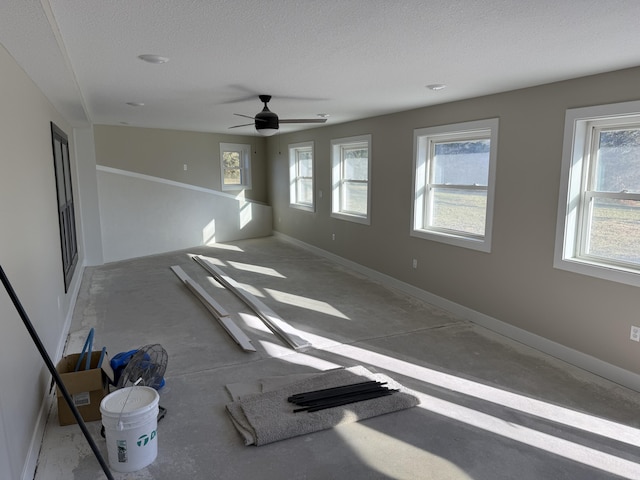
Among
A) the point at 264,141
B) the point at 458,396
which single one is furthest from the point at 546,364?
the point at 264,141

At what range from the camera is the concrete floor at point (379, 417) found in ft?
7.55

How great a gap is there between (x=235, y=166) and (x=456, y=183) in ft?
18.6

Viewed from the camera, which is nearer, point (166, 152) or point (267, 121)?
point (267, 121)

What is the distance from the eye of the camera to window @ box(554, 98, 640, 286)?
3221 mm

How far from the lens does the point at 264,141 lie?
9742 millimetres

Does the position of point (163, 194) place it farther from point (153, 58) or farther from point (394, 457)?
point (394, 457)

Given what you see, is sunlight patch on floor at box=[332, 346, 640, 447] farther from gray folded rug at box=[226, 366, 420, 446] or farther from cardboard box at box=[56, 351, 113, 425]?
cardboard box at box=[56, 351, 113, 425]

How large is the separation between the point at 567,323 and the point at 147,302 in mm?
4403

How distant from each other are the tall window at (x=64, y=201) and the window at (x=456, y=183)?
3971mm

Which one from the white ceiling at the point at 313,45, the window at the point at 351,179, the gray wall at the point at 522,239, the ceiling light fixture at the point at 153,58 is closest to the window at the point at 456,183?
Answer: the gray wall at the point at 522,239

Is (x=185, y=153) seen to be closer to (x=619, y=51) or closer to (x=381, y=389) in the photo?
(x=381, y=389)

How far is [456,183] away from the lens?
488 cm

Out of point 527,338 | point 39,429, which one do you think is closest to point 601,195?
point 527,338

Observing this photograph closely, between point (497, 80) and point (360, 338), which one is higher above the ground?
point (497, 80)
